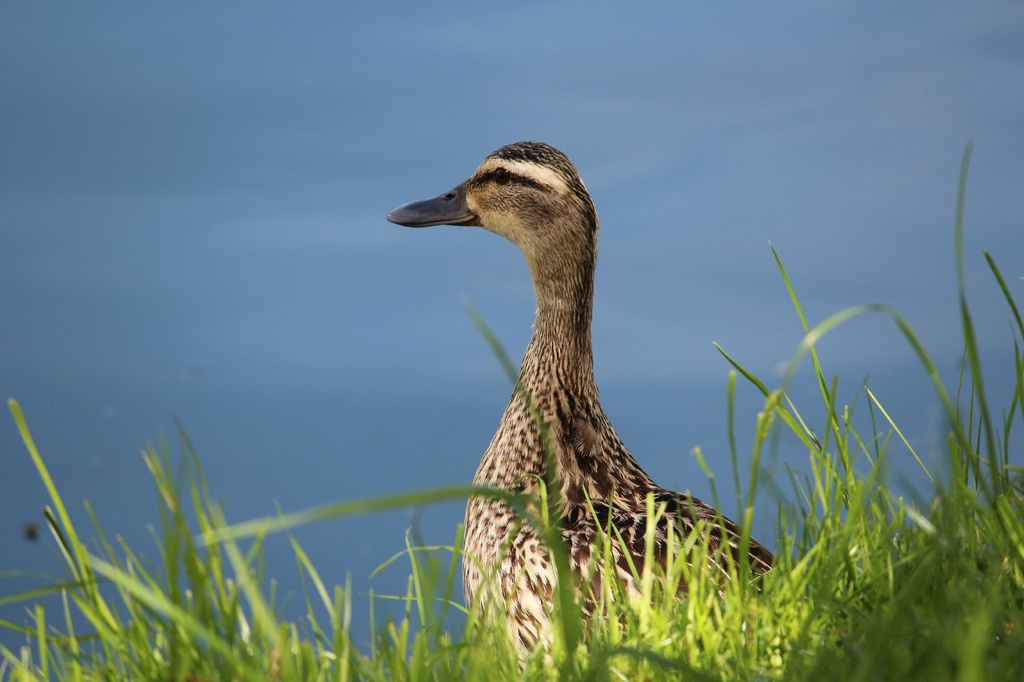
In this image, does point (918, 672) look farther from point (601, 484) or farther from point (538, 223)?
point (538, 223)

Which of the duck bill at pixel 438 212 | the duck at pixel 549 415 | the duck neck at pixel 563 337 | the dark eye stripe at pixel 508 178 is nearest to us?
the duck at pixel 549 415

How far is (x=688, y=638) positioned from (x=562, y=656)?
0.22 meters

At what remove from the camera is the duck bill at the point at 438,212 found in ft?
12.9

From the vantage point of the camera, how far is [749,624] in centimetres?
169

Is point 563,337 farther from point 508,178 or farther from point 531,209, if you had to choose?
point 508,178

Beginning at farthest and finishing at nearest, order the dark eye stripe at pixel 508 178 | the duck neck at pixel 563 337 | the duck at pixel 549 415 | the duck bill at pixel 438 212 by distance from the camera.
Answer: the duck bill at pixel 438 212
the dark eye stripe at pixel 508 178
the duck neck at pixel 563 337
the duck at pixel 549 415

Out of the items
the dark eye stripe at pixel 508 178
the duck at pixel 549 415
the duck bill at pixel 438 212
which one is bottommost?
the duck at pixel 549 415

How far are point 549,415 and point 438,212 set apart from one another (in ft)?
3.57

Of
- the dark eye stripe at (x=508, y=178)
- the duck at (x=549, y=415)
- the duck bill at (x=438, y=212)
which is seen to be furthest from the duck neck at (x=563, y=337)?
the duck bill at (x=438, y=212)

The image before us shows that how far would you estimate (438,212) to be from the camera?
3.95 meters

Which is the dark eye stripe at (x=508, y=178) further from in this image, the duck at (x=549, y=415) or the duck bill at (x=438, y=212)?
the duck bill at (x=438, y=212)

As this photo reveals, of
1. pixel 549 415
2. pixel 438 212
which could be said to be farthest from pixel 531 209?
pixel 549 415

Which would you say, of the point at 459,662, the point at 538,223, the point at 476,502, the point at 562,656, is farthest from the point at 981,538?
the point at 538,223

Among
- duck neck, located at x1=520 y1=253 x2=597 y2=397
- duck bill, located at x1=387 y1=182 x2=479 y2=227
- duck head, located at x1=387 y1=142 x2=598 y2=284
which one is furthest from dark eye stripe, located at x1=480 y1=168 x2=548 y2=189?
duck neck, located at x1=520 y1=253 x2=597 y2=397
